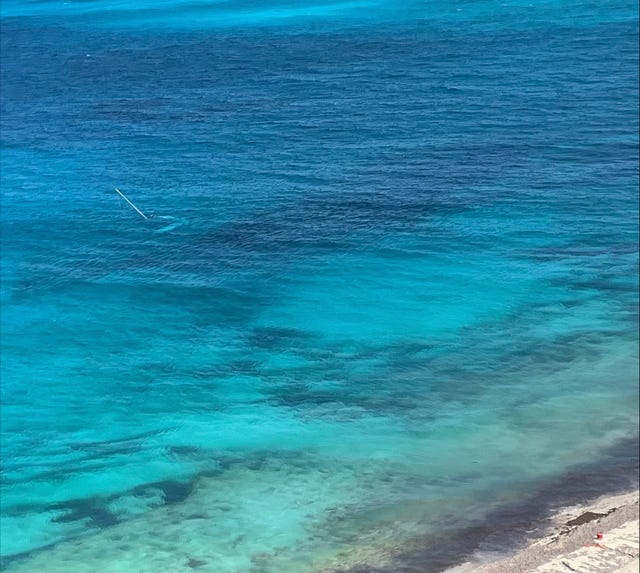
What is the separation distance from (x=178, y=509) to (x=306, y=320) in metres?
7.59

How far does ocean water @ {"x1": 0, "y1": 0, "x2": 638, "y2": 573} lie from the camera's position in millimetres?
16172

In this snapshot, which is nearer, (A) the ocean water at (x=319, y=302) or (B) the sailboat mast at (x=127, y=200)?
(A) the ocean water at (x=319, y=302)

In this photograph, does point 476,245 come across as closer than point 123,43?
Yes

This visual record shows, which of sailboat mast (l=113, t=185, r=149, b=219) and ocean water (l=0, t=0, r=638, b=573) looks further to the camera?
sailboat mast (l=113, t=185, r=149, b=219)

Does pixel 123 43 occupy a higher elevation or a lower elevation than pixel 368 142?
higher

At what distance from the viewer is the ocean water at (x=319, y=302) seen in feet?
53.1

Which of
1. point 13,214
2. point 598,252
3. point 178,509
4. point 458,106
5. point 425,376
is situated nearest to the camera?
point 178,509

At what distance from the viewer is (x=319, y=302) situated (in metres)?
23.8

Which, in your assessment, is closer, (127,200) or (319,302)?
(319,302)

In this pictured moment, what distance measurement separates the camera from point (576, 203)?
89.4ft

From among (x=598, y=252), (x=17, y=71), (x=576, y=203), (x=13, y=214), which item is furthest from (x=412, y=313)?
(x=17, y=71)

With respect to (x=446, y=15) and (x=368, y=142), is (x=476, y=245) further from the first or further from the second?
(x=446, y=15)

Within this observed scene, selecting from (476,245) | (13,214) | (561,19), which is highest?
(561,19)

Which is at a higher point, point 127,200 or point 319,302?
point 127,200
